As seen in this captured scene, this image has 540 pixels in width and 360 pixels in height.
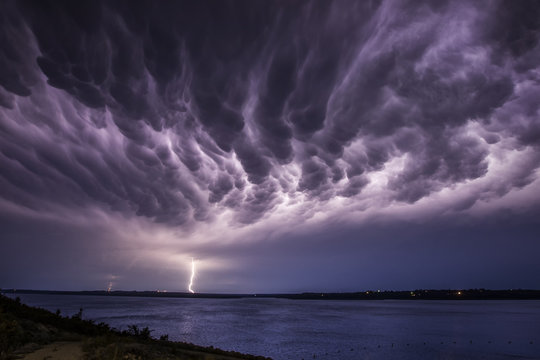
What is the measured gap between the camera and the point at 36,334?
1593 cm

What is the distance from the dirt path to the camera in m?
13.2

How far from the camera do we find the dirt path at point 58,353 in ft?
43.3

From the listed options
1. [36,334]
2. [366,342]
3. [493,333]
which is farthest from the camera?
[493,333]

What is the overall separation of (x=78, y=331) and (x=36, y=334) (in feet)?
16.5

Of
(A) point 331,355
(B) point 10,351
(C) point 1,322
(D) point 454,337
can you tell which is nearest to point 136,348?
(B) point 10,351

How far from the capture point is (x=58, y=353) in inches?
542

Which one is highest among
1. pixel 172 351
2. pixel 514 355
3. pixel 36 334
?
pixel 36 334

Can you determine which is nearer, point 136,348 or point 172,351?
point 136,348

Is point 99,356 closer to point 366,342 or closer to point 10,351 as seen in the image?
point 10,351

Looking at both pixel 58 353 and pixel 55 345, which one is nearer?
pixel 58 353

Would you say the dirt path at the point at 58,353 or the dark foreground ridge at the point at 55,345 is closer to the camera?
the dirt path at the point at 58,353

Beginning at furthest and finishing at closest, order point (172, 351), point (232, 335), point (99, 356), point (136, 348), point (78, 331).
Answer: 1. point (232, 335)
2. point (78, 331)
3. point (172, 351)
4. point (136, 348)
5. point (99, 356)

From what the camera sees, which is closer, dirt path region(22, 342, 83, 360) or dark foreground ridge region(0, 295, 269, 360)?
dirt path region(22, 342, 83, 360)

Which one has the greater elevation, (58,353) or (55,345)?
(55,345)
